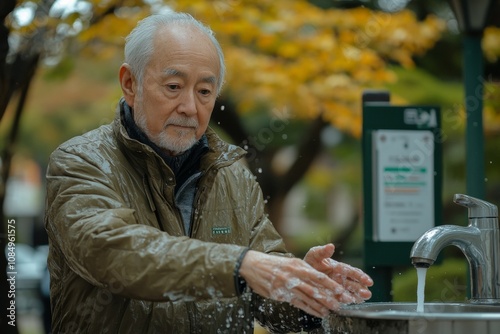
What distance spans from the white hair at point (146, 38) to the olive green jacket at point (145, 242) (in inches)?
7.6

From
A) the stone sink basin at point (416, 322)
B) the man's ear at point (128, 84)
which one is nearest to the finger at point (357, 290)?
the stone sink basin at point (416, 322)

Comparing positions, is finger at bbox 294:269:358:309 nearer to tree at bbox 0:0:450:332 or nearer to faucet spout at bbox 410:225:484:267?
faucet spout at bbox 410:225:484:267

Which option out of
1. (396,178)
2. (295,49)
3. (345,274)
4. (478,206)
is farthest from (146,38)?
(295,49)

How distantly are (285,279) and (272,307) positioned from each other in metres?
0.69

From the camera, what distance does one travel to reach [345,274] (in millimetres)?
2709

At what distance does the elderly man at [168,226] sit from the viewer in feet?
7.41

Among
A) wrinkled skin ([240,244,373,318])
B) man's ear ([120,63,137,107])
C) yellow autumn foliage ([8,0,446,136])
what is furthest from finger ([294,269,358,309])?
yellow autumn foliage ([8,0,446,136])

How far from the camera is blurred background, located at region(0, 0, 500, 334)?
17.2ft

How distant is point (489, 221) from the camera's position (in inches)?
113

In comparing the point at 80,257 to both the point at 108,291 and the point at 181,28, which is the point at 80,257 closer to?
the point at 108,291

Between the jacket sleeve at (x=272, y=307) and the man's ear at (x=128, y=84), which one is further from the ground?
the man's ear at (x=128, y=84)

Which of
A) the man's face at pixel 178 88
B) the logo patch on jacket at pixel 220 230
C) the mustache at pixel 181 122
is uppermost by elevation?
the man's face at pixel 178 88

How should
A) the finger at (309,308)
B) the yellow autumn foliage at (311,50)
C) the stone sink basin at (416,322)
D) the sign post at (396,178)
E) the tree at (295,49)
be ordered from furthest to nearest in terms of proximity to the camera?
the yellow autumn foliage at (311,50) → the tree at (295,49) → the sign post at (396,178) → the finger at (309,308) → the stone sink basin at (416,322)

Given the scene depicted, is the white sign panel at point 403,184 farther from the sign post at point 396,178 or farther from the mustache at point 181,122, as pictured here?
the mustache at point 181,122
